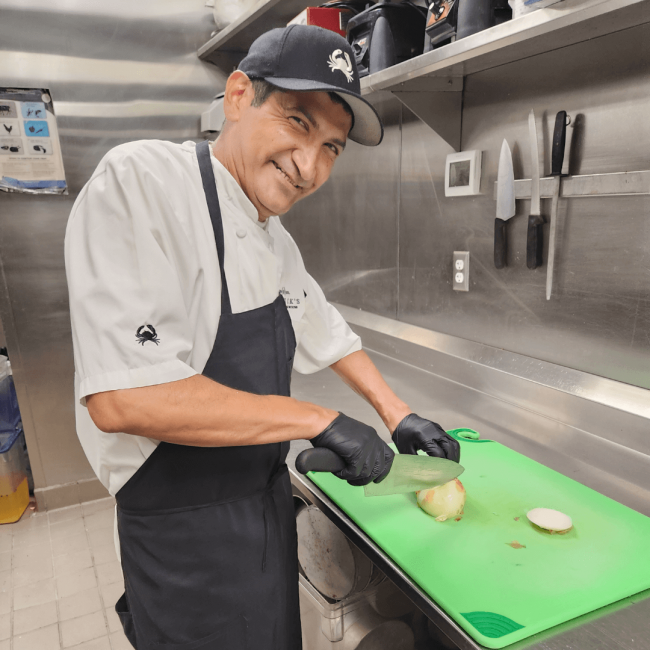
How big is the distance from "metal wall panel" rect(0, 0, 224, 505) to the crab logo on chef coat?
1.97 metres

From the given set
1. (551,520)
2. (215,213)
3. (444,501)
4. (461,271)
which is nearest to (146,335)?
(215,213)

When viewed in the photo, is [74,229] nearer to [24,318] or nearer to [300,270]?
[300,270]

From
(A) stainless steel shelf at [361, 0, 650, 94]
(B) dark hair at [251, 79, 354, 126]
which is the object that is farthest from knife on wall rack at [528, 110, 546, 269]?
(B) dark hair at [251, 79, 354, 126]

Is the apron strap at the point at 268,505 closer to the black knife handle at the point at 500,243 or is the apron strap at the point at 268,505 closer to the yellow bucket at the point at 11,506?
the black knife handle at the point at 500,243

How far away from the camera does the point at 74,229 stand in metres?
0.76

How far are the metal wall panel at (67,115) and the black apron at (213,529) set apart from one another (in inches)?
70.4

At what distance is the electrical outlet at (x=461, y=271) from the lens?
1.69 m

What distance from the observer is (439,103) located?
1616 millimetres

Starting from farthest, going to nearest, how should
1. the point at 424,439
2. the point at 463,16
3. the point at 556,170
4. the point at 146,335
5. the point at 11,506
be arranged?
1. the point at 11,506
2. the point at 556,170
3. the point at 463,16
4. the point at 424,439
5. the point at 146,335

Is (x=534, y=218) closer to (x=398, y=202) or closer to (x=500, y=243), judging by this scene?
(x=500, y=243)

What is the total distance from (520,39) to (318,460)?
90 centimetres

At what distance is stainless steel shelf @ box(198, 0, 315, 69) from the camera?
191cm

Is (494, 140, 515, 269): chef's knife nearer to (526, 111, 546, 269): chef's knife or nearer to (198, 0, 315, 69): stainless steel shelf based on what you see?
(526, 111, 546, 269): chef's knife

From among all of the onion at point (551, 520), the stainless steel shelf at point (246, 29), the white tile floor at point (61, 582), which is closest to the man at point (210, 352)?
the onion at point (551, 520)
